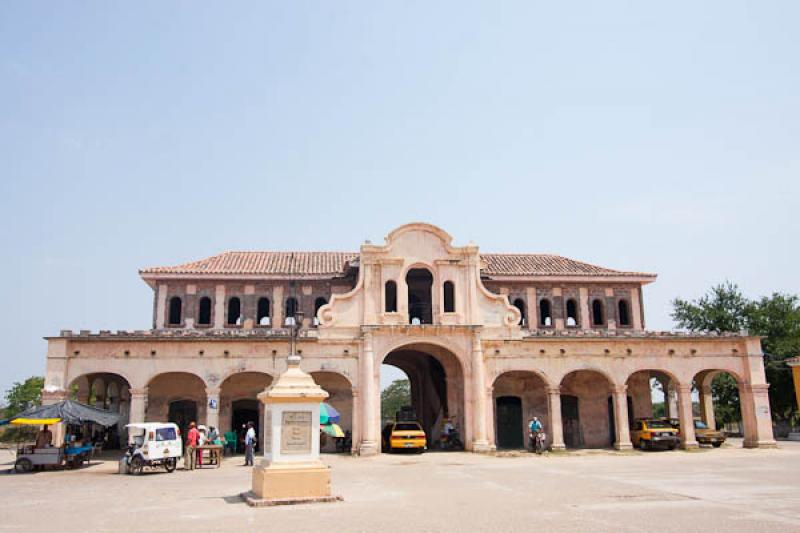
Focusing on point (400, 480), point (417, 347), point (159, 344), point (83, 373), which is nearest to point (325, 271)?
point (417, 347)

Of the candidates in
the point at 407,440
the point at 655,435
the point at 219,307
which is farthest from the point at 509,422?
the point at 219,307

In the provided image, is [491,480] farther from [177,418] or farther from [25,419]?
[177,418]

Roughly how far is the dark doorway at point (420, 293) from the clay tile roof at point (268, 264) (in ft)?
13.2

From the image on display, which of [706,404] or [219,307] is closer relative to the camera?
[219,307]

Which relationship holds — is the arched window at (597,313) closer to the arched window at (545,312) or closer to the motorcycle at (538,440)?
the arched window at (545,312)

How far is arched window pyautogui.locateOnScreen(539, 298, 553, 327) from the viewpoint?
37438 mm

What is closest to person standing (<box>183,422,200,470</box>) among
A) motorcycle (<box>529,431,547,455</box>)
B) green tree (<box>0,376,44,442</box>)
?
motorcycle (<box>529,431,547,455</box>)

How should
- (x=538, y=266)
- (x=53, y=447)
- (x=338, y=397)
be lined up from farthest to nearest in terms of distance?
(x=538, y=266)
(x=338, y=397)
(x=53, y=447)

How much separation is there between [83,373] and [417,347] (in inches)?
618

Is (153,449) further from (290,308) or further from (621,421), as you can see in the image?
(621,421)

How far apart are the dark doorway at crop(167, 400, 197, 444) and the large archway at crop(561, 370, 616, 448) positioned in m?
19.0

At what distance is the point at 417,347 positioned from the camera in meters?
33.7

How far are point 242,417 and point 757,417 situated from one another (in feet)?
83.8

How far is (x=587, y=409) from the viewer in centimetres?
3478
